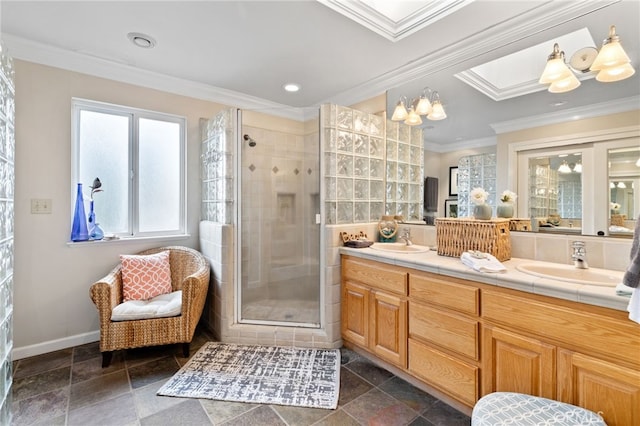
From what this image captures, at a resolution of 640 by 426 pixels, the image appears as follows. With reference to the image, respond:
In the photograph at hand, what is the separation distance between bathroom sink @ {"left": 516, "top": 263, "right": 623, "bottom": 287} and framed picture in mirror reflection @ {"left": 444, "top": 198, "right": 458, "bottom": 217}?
677mm

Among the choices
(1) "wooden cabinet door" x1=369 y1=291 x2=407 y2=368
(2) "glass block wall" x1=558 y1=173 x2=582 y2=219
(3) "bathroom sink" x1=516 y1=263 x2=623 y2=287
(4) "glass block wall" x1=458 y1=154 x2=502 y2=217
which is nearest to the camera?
(3) "bathroom sink" x1=516 y1=263 x2=623 y2=287

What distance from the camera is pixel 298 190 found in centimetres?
303

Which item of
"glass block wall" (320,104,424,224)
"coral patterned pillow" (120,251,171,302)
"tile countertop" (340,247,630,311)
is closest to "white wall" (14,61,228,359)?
"coral patterned pillow" (120,251,171,302)

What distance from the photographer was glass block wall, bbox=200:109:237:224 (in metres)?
2.59

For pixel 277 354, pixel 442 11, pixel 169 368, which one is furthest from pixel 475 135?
pixel 169 368

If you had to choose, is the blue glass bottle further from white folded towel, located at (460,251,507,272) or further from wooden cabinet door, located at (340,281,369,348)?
white folded towel, located at (460,251,507,272)

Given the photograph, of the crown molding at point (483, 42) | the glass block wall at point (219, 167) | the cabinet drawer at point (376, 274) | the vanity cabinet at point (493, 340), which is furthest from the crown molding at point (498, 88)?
the glass block wall at point (219, 167)

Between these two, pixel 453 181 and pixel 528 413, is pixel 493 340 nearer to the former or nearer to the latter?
pixel 528 413

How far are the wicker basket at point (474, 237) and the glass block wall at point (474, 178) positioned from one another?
0.27m

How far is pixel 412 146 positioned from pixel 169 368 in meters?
2.68

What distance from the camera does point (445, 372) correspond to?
1.70 metres

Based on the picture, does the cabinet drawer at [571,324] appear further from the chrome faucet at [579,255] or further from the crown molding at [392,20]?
the crown molding at [392,20]

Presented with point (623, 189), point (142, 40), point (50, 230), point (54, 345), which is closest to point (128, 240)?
point (50, 230)

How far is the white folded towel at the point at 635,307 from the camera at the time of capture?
3.34 feet
